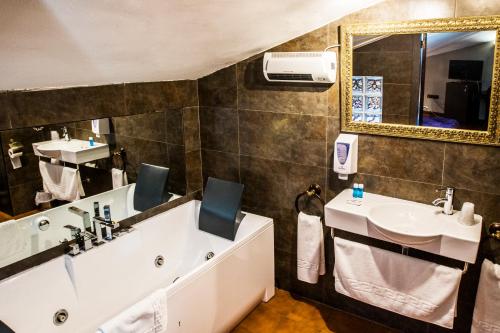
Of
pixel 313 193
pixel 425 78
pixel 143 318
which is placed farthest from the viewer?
pixel 313 193

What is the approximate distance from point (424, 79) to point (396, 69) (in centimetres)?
18

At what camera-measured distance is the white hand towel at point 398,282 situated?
7.74ft

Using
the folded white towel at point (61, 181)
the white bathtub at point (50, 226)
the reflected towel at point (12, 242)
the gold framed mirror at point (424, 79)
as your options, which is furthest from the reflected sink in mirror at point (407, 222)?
the reflected towel at point (12, 242)

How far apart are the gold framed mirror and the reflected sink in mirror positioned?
446mm

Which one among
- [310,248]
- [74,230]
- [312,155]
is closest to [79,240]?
[74,230]

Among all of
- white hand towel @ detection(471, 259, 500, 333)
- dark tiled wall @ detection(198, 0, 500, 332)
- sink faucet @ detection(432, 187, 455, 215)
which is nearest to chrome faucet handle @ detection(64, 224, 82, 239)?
dark tiled wall @ detection(198, 0, 500, 332)

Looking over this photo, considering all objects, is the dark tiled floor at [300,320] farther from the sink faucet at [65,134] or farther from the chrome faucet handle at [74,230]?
the sink faucet at [65,134]

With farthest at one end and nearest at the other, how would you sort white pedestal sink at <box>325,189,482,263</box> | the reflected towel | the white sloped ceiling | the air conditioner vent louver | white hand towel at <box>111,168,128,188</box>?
white hand towel at <box>111,168,128,188</box> → the air conditioner vent louver → the reflected towel → white pedestal sink at <box>325,189,482,263</box> → the white sloped ceiling

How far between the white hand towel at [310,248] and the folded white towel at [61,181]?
1.56 m

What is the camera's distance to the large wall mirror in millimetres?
2357

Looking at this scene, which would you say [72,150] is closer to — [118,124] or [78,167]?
[78,167]

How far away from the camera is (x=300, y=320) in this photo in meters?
3.04

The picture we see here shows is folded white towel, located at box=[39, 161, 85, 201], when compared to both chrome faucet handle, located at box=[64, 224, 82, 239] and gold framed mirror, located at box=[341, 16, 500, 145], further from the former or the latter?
gold framed mirror, located at box=[341, 16, 500, 145]

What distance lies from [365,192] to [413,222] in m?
0.42
